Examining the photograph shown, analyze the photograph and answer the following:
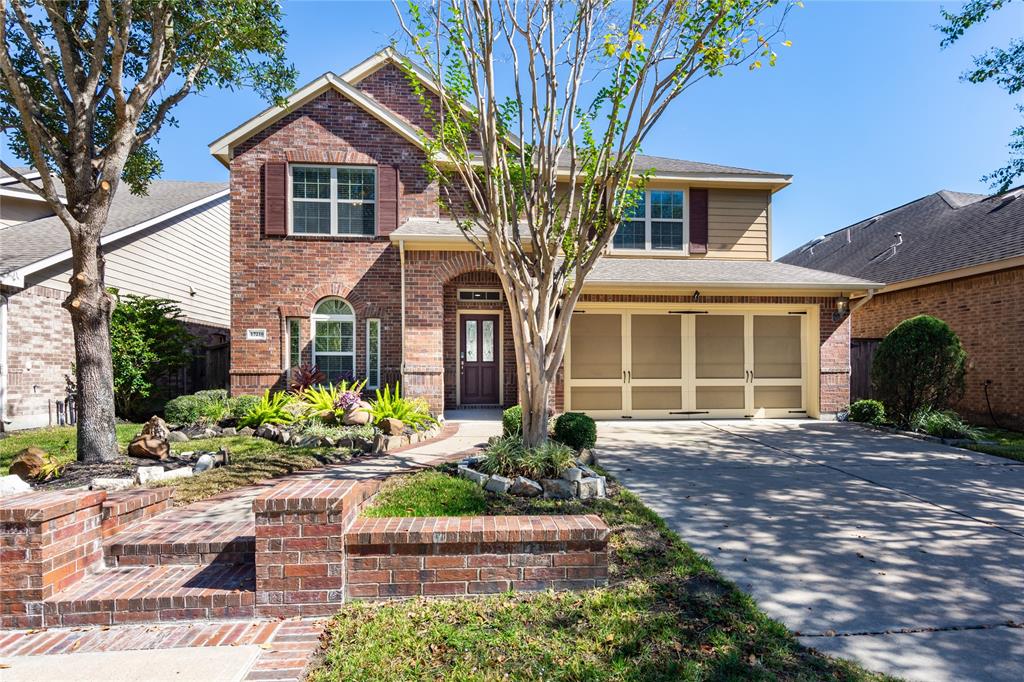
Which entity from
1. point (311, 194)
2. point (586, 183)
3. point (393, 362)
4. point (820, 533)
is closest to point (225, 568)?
point (820, 533)

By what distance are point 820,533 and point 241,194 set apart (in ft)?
38.8

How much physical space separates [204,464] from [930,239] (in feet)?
59.5

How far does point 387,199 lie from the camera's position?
11.1m

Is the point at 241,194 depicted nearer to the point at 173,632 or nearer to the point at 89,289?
the point at 89,289

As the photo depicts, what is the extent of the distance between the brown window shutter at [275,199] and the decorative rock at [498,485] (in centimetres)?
841

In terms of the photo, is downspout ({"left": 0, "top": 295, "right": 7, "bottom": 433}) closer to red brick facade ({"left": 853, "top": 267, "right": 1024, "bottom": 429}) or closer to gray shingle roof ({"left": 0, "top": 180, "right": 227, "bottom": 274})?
gray shingle roof ({"left": 0, "top": 180, "right": 227, "bottom": 274})

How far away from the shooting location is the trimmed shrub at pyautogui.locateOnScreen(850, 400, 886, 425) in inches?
396

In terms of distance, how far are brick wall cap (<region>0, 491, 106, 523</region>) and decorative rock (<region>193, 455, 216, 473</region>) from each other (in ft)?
9.38

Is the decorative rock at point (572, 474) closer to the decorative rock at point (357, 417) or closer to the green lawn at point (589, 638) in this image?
the green lawn at point (589, 638)

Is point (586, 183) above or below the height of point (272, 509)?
above

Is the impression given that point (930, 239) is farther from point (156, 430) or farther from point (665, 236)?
point (156, 430)

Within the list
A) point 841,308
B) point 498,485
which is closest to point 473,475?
point 498,485

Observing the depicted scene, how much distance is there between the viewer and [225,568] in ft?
10.9

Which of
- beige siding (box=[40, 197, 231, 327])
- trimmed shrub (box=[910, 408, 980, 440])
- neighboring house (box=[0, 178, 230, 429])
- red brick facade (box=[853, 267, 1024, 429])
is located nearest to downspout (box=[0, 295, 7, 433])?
neighboring house (box=[0, 178, 230, 429])
